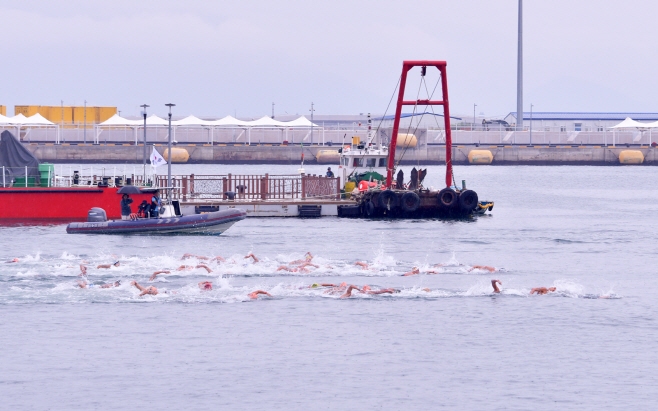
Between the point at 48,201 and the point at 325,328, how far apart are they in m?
23.4

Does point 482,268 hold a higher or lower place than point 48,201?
lower

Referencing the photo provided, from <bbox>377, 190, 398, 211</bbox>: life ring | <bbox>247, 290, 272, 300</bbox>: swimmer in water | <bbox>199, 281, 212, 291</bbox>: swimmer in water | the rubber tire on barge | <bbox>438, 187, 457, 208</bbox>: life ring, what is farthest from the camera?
<bbox>438, 187, 457, 208</bbox>: life ring

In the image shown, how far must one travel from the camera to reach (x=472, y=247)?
36.1 metres

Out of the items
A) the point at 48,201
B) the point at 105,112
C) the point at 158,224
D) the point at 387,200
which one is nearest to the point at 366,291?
the point at 158,224

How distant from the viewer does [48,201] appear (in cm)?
4075

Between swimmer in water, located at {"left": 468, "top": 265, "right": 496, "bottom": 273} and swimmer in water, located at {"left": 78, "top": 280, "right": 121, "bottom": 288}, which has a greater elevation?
swimmer in water, located at {"left": 468, "top": 265, "right": 496, "bottom": 273}

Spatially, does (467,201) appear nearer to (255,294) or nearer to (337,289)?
(337,289)

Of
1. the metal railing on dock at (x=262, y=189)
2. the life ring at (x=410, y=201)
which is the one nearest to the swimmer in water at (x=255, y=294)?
the metal railing on dock at (x=262, y=189)

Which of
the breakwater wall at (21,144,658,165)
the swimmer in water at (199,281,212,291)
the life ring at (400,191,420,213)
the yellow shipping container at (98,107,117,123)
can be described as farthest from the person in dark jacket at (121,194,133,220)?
the yellow shipping container at (98,107,117,123)

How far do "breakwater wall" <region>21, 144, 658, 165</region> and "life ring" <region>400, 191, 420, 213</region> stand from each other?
61958 mm

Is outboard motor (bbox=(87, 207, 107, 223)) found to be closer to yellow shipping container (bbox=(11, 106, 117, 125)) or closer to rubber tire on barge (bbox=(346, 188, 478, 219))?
rubber tire on barge (bbox=(346, 188, 478, 219))

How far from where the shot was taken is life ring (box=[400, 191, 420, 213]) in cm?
4478

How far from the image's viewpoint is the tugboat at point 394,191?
44.8 meters

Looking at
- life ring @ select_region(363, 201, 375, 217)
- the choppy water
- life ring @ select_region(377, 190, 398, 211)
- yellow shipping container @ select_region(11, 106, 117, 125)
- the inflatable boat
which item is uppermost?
yellow shipping container @ select_region(11, 106, 117, 125)
